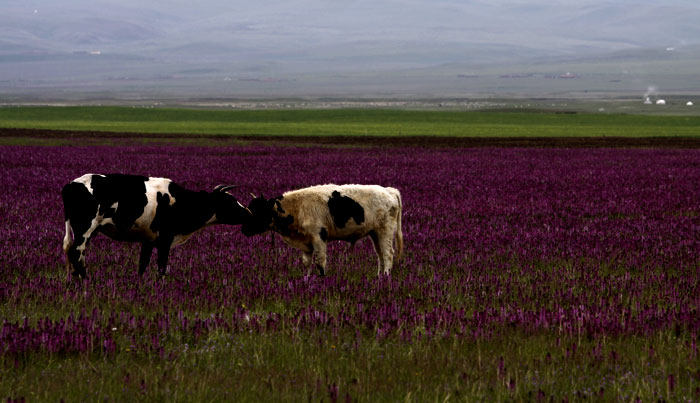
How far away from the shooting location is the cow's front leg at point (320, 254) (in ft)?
30.7

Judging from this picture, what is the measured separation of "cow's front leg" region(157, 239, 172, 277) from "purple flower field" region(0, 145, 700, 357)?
0.44ft

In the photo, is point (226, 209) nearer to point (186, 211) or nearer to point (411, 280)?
point (186, 211)

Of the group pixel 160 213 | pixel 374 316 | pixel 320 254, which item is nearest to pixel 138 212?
pixel 160 213

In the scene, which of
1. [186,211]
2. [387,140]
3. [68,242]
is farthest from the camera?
[387,140]

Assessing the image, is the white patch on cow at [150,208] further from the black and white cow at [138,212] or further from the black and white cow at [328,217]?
the black and white cow at [328,217]

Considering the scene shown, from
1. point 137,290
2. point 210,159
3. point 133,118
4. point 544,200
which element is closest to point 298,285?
point 137,290

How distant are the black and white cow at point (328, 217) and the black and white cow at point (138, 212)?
265 millimetres

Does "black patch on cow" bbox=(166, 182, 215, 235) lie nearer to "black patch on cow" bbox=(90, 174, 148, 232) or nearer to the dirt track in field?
"black patch on cow" bbox=(90, 174, 148, 232)

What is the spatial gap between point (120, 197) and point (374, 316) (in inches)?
128

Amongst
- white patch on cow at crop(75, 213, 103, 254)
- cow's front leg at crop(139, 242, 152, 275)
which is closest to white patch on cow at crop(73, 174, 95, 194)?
white patch on cow at crop(75, 213, 103, 254)

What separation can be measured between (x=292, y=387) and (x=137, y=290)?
3.31 metres

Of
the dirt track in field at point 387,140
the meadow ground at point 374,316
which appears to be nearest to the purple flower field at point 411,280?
the meadow ground at point 374,316

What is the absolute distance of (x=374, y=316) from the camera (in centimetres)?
689

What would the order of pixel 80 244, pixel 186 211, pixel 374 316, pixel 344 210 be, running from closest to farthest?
pixel 374 316 < pixel 80 244 < pixel 186 211 < pixel 344 210
